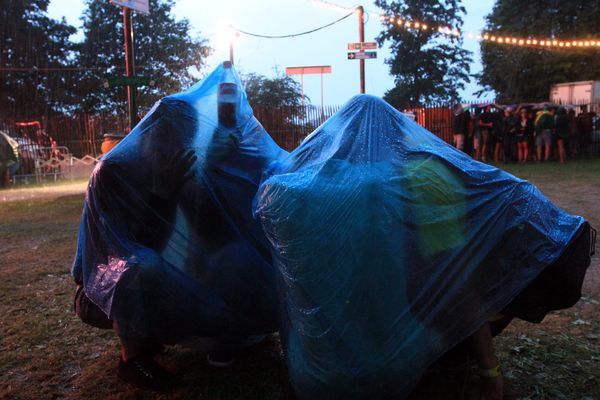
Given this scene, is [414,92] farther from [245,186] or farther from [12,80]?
[245,186]

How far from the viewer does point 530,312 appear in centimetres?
202

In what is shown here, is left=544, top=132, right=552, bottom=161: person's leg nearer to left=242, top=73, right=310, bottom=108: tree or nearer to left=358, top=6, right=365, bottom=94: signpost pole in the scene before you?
left=358, top=6, right=365, bottom=94: signpost pole

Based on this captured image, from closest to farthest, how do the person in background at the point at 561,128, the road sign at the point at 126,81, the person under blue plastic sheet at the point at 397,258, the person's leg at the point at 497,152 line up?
the person under blue plastic sheet at the point at 397,258 < the road sign at the point at 126,81 < the person in background at the point at 561,128 < the person's leg at the point at 497,152

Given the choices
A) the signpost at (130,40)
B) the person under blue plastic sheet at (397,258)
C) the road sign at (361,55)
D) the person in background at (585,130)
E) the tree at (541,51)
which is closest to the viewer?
the person under blue plastic sheet at (397,258)

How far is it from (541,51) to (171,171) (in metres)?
27.3

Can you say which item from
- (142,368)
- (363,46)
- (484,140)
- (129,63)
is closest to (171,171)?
(142,368)

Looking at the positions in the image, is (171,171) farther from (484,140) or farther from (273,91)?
(273,91)

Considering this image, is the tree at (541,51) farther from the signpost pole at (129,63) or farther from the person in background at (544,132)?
the signpost pole at (129,63)

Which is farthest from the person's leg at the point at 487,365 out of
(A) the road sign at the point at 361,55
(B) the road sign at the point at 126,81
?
(A) the road sign at the point at 361,55

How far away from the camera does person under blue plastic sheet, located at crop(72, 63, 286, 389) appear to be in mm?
2148

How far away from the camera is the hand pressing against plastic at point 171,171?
2.29m

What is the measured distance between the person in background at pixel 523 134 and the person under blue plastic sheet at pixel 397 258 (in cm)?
1320

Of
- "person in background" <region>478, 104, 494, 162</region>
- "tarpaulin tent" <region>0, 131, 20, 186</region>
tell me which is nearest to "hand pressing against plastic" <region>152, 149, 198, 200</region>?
"tarpaulin tent" <region>0, 131, 20, 186</region>

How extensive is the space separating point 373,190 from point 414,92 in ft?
112
